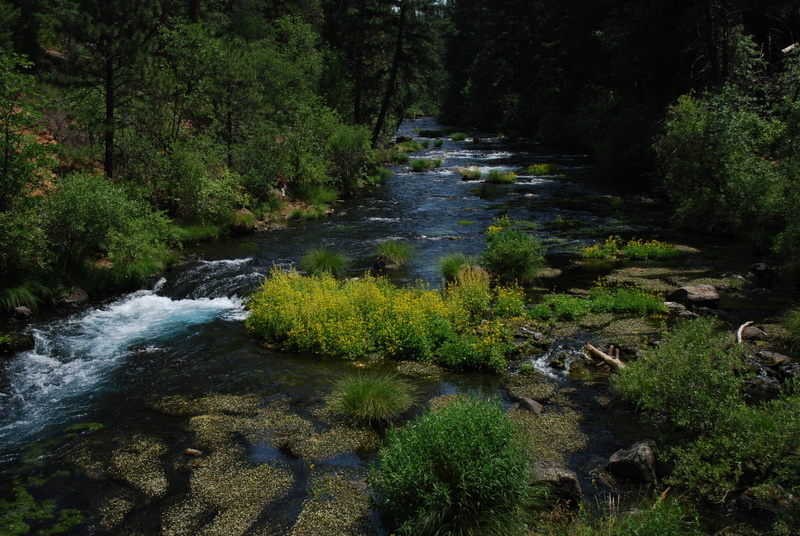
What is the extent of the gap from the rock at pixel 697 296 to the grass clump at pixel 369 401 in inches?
339

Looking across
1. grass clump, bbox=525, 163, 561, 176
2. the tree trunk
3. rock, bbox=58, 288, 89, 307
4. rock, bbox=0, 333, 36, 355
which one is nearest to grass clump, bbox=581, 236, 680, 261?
rock, bbox=58, 288, 89, 307

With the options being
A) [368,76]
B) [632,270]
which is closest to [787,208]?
[632,270]

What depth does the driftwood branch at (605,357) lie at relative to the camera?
442 inches

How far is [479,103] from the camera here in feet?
252

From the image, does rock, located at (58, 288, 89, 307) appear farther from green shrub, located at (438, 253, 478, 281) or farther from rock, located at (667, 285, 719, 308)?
rock, located at (667, 285, 719, 308)

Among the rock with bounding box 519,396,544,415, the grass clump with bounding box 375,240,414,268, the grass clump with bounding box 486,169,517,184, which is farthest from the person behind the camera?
the grass clump with bounding box 486,169,517,184

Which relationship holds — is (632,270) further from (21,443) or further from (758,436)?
(21,443)

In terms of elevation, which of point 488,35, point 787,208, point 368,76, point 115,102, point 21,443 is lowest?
point 21,443

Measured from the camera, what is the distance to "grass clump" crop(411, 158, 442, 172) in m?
43.0

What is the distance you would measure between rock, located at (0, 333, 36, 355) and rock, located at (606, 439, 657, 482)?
12.4 meters

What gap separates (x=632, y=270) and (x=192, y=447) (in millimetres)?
14392

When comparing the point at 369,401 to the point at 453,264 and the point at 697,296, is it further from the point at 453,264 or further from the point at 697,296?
the point at 697,296

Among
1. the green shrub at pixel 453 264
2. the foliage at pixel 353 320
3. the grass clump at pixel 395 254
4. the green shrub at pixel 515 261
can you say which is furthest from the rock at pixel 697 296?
the grass clump at pixel 395 254

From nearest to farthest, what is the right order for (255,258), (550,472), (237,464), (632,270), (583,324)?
(550,472) → (237,464) → (583,324) → (632,270) → (255,258)
